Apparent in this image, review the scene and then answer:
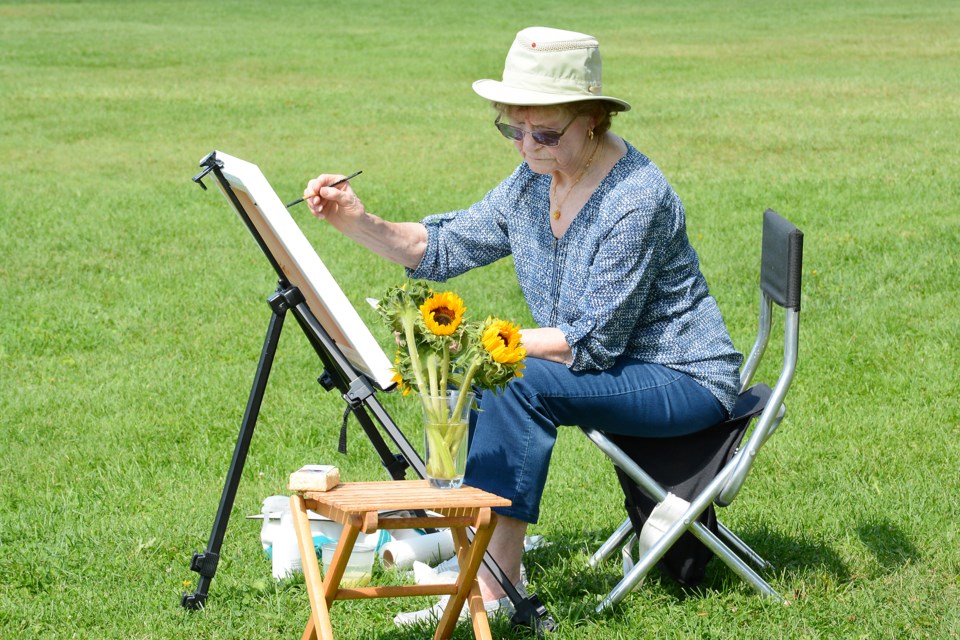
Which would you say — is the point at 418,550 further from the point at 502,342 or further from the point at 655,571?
the point at 502,342

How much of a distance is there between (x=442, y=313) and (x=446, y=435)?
0.31 metres

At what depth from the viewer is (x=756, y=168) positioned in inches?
463

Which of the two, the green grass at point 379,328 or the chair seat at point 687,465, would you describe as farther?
the green grass at point 379,328

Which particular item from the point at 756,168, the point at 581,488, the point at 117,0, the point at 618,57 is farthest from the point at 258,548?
the point at 117,0

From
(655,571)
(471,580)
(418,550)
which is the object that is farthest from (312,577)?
(655,571)

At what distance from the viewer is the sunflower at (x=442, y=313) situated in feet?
10.2

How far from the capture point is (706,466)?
3686mm

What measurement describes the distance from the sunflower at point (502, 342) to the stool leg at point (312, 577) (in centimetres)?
61

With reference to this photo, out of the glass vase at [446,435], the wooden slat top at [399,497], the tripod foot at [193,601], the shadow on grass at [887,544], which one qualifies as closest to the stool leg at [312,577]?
the wooden slat top at [399,497]

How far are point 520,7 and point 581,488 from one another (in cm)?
2911

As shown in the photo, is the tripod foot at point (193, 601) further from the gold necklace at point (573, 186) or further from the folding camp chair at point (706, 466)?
the gold necklace at point (573, 186)

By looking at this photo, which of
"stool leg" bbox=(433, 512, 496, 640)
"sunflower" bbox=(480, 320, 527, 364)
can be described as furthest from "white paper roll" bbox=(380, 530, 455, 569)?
"sunflower" bbox=(480, 320, 527, 364)

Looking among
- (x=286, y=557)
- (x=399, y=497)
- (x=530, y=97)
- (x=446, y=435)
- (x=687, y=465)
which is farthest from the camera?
(x=286, y=557)

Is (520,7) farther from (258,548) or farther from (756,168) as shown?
(258,548)
